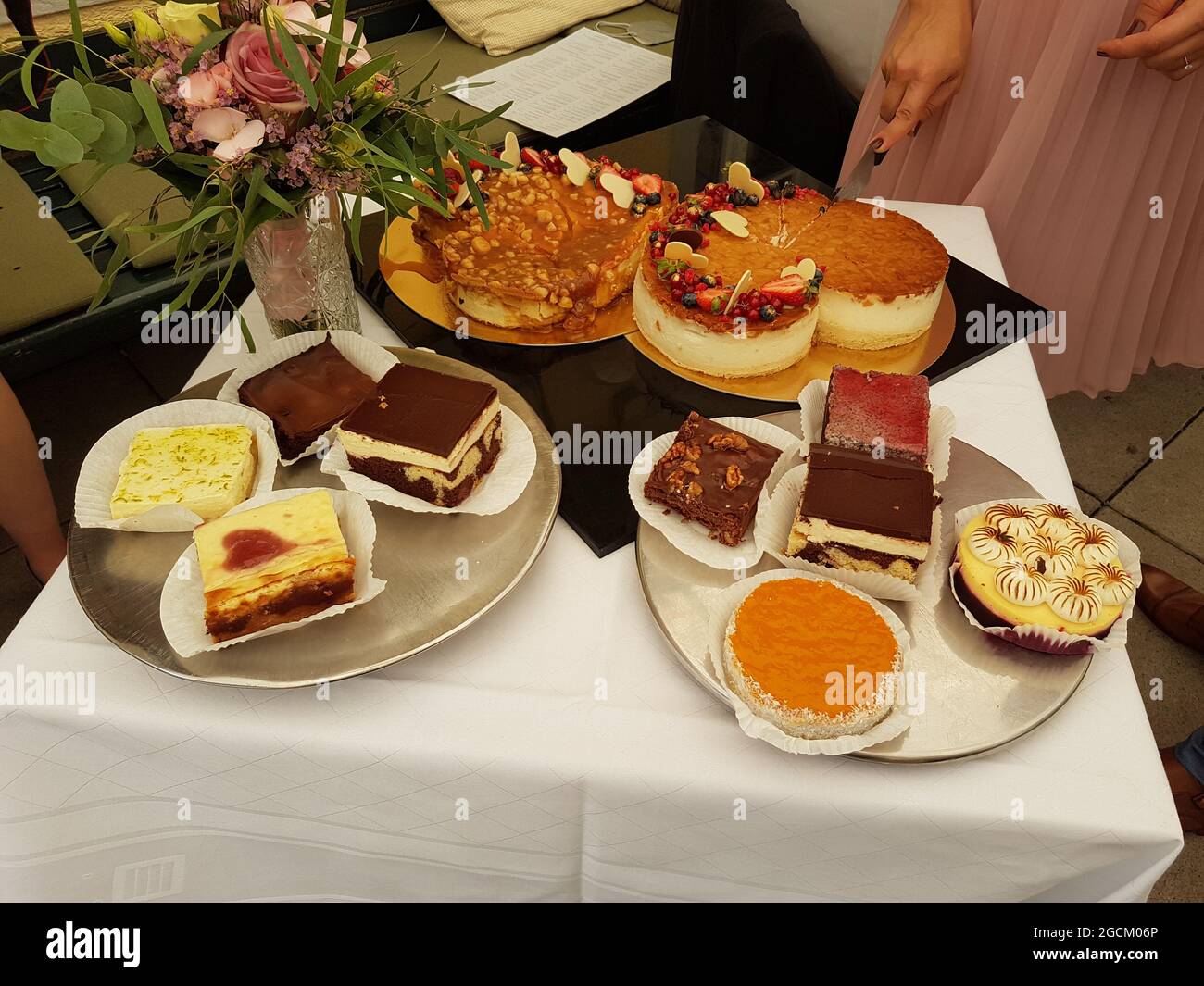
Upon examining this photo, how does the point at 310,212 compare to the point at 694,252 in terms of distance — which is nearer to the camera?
the point at 310,212

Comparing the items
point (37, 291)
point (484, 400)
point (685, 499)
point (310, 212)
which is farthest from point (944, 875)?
point (37, 291)

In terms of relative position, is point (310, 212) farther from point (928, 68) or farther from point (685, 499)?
point (928, 68)

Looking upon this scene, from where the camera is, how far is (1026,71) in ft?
7.34

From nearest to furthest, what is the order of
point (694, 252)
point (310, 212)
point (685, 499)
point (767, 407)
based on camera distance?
point (685, 499) → point (310, 212) → point (767, 407) → point (694, 252)

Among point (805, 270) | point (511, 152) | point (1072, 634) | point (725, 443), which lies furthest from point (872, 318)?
point (511, 152)

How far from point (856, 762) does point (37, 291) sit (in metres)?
2.61

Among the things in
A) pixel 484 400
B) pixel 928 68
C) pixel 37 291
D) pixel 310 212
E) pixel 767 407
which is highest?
pixel 928 68

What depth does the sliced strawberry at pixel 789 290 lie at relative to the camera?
6.00 feet

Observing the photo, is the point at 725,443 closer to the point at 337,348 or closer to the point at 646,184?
the point at 337,348

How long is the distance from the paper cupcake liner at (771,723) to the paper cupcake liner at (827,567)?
58 millimetres

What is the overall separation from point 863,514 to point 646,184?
1.29 m

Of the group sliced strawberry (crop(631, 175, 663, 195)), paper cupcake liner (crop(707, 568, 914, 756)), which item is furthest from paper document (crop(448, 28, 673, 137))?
paper cupcake liner (crop(707, 568, 914, 756))

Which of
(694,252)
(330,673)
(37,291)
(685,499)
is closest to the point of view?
(330,673)

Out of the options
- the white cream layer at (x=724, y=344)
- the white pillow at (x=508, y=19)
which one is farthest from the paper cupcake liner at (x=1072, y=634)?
the white pillow at (x=508, y=19)
